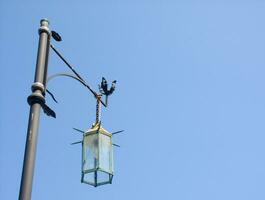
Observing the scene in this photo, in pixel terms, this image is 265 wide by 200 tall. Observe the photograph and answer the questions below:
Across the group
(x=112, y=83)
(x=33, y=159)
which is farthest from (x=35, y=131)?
(x=112, y=83)

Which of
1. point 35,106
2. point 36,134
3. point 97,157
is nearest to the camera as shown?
point 36,134

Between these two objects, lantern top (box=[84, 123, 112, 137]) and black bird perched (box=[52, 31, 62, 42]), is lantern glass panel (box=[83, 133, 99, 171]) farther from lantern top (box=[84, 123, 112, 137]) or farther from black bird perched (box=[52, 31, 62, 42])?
black bird perched (box=[52, 31, 62, 42])

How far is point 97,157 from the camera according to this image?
7.85 metres

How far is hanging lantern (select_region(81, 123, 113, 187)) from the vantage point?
779 centimetres

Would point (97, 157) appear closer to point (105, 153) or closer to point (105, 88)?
point (105, 153)

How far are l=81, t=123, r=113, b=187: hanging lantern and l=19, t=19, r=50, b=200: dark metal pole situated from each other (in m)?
1.12

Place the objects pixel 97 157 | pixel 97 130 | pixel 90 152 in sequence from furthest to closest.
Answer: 1. pixel 97 130
2. pixel 90 152
3. pixel 97 157

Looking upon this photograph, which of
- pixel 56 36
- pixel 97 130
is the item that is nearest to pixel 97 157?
pixel 97 130

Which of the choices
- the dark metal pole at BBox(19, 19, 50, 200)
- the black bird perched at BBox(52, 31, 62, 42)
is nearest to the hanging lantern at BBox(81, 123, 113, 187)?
the dark metal pole at BBox(19, 19, 50, 200)

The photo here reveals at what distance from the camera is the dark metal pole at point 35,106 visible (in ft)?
21.2

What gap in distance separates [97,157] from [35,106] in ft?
4.03

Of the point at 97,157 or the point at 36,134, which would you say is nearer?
the point at 36,134

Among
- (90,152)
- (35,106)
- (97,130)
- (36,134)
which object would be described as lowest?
(36,134)

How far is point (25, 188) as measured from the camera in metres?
6.38
